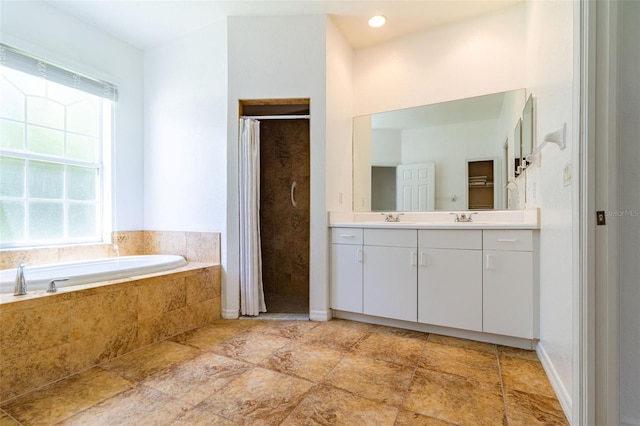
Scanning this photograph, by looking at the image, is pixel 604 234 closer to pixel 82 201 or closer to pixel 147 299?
pixel 147 299

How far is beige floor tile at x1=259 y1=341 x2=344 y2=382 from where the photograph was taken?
5.40 ft

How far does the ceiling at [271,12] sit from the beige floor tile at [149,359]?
8.68ft

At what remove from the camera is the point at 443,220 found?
263cm

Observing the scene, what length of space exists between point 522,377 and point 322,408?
1.11 m

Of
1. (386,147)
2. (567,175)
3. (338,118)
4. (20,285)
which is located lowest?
(20,285)

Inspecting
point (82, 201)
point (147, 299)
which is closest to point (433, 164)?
point (147, 299)

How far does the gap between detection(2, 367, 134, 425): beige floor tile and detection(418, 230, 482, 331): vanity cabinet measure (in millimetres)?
1902

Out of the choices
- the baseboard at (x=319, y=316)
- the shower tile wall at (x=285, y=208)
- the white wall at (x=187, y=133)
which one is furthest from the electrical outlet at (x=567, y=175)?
the shower tile wall at (x=285, y=208)

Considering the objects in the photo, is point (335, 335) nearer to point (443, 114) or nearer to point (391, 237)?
point (391, 237)

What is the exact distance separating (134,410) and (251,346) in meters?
0.77

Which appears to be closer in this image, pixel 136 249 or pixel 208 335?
pixel 208 335

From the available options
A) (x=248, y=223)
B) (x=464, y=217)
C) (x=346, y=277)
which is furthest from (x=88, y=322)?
(x=464, y=217)

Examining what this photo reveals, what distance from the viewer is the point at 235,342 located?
2.07 metres

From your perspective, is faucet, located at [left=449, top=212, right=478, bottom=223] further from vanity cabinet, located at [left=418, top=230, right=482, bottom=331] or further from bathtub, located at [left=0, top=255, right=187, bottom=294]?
bathtub, located at [left=0, top=255, right=187, bottom=294]
